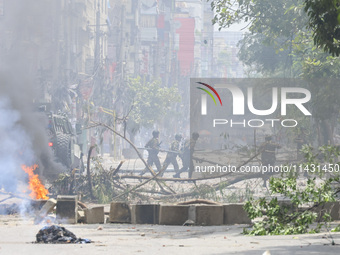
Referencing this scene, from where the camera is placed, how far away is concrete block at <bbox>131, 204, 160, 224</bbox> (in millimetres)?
13406

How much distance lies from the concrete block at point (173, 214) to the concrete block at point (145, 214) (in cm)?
22

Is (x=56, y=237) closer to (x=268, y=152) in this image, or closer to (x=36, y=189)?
(x=36, y=189)

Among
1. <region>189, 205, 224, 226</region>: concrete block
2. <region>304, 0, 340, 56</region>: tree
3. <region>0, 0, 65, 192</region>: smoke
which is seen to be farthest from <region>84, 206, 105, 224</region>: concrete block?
<region>304, 0, 340, 56</region>: tree

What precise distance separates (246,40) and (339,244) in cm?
3019

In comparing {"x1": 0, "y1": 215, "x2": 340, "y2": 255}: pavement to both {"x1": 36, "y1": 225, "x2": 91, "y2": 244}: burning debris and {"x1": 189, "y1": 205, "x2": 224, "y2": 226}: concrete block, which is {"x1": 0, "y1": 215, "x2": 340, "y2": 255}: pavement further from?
{"x1": 189, "y1": 205, "x2": 224, "y2": 226}: concrete block

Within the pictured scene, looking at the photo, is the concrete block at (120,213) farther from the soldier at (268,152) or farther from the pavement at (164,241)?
the soldier at (268,152)

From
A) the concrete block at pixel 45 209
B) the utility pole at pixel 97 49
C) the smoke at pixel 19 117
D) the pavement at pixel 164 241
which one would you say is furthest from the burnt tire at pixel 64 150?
the utility pole at pixel 97 49

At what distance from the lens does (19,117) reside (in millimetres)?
23125

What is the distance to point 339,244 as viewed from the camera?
29.2ft

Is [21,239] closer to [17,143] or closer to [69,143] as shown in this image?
[17,143]

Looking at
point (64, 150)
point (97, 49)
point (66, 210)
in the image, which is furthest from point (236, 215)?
point (97, 49)

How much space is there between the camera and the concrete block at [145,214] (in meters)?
13.4

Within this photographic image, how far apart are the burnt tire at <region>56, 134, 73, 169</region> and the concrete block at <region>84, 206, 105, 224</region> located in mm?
9852

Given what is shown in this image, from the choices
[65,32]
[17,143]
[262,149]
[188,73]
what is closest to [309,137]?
[262,149]
